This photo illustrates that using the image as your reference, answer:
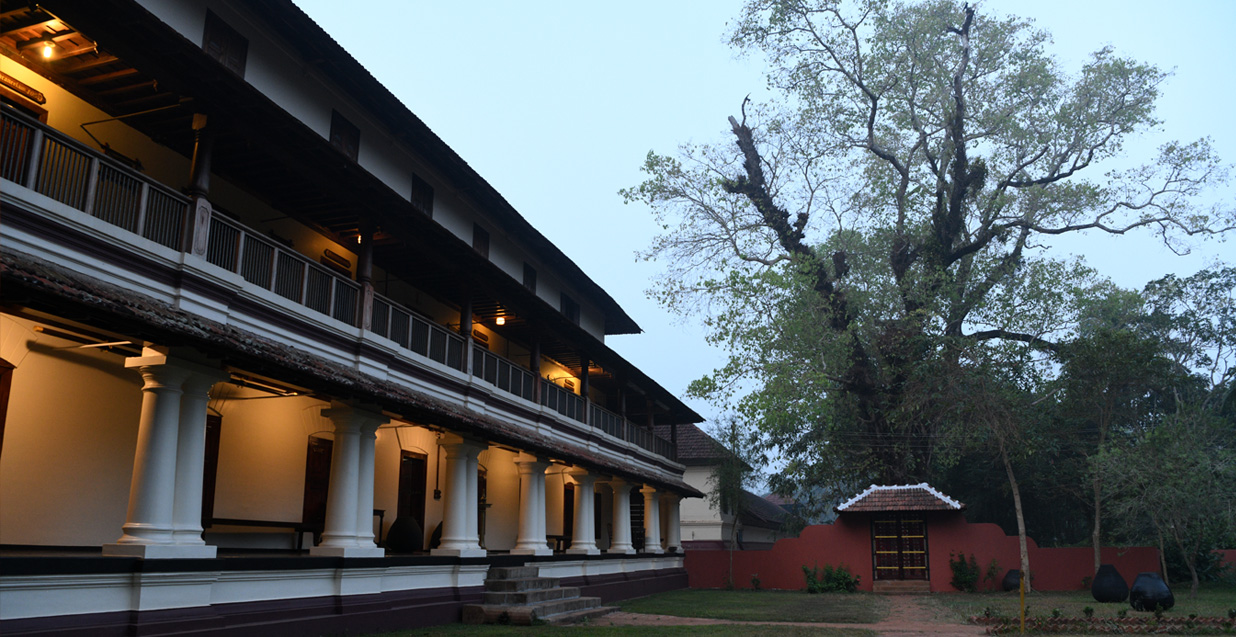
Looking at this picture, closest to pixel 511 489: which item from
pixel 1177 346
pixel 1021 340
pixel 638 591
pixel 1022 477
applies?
pixel 638 591

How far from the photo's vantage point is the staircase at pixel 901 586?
2672 centimetres

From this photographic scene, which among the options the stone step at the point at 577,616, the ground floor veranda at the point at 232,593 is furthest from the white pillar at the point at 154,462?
the stone step at the point at 577,616

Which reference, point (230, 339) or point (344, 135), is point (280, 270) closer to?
point (344, 135)

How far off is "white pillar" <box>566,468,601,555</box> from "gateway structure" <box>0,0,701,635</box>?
55.2 inches

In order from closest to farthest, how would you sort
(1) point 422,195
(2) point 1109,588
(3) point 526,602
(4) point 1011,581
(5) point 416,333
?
1. (3) point 526,602
2. (5) point 416,333
3. (1) point 422,195
4. (2) point 1109,588
5. (4) point 1011,581

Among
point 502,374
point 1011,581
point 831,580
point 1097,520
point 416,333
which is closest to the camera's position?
point 416,333

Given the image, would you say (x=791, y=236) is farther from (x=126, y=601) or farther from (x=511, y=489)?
(x=126, y=601)

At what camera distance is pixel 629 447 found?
85.5 feet

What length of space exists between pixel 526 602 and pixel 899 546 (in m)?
16.9

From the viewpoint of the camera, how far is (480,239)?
19562 mm

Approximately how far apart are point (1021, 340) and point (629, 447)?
1318 centimetres

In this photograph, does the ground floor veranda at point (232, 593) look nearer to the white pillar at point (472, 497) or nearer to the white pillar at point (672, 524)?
the white pillar at point (472, 497)

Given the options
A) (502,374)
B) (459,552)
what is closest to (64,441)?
(459,552)

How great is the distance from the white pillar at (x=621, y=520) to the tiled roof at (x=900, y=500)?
25.3 feet
